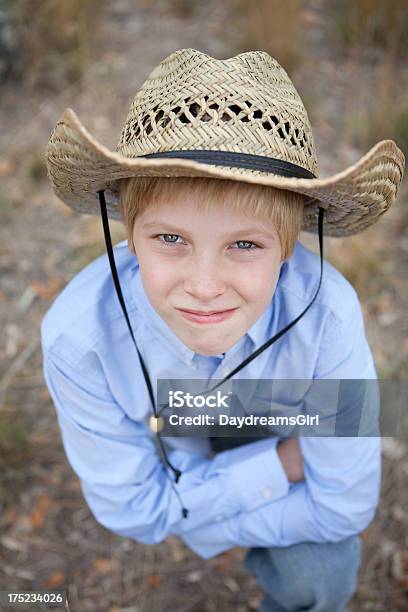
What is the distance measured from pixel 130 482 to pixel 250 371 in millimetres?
455

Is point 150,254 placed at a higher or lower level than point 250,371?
higher

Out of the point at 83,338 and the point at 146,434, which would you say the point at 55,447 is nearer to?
the point at 146,434

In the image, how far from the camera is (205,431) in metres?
1.91

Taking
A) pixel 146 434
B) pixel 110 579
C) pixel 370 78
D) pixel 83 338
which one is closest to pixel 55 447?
pixel 110 579

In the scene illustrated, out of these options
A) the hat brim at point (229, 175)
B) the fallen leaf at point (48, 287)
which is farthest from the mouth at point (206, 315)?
the fallen leaf at point (48, 287)

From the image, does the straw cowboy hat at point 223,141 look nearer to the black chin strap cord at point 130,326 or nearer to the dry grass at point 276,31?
the black chin strap cord at point 130,326

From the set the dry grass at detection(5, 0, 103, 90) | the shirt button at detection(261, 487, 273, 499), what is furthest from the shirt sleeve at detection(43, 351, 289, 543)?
the dry grass at detection(5, 0, 103, 90)

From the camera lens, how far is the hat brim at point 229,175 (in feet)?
3.61

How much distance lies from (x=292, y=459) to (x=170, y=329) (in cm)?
62

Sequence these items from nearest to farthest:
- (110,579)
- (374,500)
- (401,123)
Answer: (374,500)
(110,579)
(401,123)

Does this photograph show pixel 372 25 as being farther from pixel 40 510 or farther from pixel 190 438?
pixel 40 510

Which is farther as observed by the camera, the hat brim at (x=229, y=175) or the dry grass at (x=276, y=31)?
the dry grass at (x=276, y=31)

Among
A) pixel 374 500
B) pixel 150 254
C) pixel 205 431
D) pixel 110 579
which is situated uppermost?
pixel 150 254

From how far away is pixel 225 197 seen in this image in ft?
4.03
